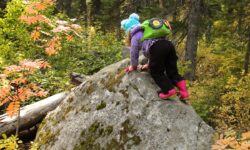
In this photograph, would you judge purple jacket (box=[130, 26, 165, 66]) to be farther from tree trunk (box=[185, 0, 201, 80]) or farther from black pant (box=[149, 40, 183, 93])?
tree trunk (box=[185, 0, 201, 80])

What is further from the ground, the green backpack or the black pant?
the green backpack

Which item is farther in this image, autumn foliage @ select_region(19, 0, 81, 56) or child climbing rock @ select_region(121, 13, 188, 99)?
autumn foliage @ select_region(19, 0, 81, 56)

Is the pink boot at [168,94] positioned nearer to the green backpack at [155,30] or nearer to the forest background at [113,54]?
the green backpack at [155,30]

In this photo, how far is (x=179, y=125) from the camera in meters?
4.61

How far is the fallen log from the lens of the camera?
261 inches

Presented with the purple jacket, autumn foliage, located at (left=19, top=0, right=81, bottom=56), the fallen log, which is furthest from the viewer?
the fallen log

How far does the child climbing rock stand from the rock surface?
0.18m

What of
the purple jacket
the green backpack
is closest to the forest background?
the purple jacket

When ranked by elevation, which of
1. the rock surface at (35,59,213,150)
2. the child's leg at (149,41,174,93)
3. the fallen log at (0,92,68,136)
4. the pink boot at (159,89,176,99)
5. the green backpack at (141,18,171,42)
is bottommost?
the fallen log at (0,92,68,136)

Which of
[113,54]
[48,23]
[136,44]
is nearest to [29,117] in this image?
[48,23]

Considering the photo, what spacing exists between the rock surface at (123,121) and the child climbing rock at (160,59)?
179 millimetres

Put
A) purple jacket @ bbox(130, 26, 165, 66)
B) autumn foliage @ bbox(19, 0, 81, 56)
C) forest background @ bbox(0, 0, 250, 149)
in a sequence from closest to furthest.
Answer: purple jacket @ bbox(130, 26, 165, 66), autumn foliage @ bbox(19, 0, 81, 56), forest background @ bbox(0, 0, 250, 149)

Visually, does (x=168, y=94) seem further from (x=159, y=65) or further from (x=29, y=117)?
(x=29, y=117)

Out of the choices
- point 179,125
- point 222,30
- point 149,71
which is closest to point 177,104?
point 179,125
